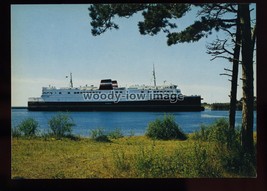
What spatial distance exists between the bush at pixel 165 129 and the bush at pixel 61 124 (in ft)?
2.97

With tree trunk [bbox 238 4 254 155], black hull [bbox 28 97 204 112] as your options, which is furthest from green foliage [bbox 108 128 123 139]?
tree trunk [bbox 238 4 254 155]

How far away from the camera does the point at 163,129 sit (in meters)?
8.64

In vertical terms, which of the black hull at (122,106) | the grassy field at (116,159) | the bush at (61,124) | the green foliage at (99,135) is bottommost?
the grassy field at (116,159)

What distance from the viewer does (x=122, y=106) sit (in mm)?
8664

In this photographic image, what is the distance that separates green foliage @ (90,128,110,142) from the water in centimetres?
4

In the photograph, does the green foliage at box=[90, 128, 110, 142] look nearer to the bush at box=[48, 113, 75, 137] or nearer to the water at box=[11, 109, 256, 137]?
the water at box=[11, 109, 256, 137]

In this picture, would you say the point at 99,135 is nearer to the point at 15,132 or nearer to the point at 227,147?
the point at 15,132

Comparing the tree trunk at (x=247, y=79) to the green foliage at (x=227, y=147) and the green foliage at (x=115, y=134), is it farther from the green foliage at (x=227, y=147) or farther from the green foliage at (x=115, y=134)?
the green foliage at (x=115, y=134)

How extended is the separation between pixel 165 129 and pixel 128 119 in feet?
1.43

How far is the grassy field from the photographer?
28.3ft

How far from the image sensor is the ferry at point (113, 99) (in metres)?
8.59

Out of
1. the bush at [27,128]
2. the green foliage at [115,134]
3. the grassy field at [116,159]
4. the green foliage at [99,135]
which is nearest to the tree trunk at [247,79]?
the grassy field at [116,159]

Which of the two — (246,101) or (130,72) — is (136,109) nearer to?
(130,72)
